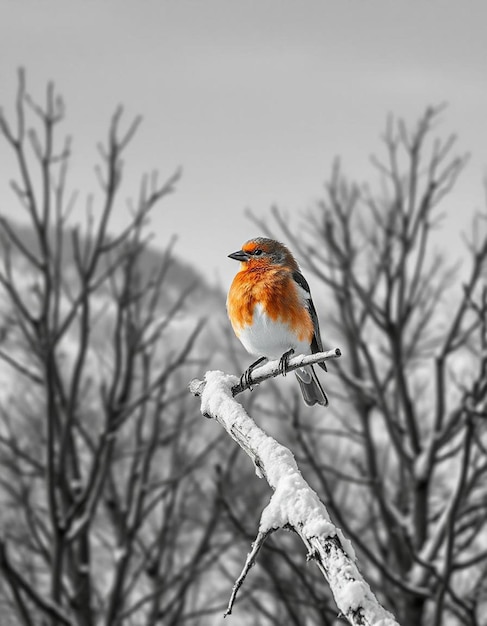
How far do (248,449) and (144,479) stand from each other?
4.65 m

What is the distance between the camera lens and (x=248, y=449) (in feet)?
5.06

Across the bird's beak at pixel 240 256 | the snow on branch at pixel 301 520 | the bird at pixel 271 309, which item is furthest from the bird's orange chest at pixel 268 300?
the snow on branch at pixel 301 520

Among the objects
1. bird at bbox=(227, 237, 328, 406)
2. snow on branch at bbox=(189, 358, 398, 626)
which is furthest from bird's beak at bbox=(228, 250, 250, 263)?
snow on branch at bbox=(189, 358, 398, 626)

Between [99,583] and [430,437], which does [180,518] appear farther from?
[99,583]

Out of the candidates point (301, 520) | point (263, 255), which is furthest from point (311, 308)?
point (301, 520)

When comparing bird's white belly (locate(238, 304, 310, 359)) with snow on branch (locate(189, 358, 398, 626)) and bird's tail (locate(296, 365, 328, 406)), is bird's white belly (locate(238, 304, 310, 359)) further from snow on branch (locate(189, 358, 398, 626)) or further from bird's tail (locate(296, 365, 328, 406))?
snow on branch (locate(189, 358, 398, 626))

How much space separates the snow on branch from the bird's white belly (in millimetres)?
1386

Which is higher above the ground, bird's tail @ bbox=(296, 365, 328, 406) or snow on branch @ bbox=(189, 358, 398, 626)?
bird's tail @ bbox=(296, 365, 328, 406)

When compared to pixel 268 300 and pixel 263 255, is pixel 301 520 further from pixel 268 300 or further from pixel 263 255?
pixel 263 255

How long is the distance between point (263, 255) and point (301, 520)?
235 centimetres

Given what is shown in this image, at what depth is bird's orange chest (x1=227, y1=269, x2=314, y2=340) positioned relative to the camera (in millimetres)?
3174

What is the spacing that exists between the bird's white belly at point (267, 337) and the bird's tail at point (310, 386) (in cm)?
→ 15

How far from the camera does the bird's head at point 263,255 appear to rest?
11.2 feet

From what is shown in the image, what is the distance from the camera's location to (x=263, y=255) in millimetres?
3445
